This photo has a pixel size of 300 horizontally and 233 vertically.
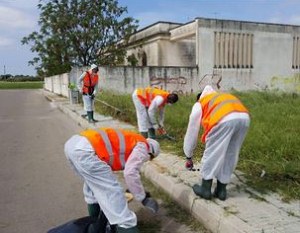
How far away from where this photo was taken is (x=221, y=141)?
4730 millimetres

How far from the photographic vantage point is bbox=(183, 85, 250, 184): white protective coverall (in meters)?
4.66

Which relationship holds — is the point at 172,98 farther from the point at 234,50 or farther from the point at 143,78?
the point at 234,50

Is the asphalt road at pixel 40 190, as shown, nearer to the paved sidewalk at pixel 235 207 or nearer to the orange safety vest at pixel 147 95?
the paved sidewalk at pixel 235 207

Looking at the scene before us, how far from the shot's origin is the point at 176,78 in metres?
25.3

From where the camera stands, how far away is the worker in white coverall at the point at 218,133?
4666mm

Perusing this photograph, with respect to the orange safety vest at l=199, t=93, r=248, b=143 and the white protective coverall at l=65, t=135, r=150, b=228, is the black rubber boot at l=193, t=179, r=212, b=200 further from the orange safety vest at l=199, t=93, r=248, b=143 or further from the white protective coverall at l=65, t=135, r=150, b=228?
the white protective coverall at l=65, t=135, r=150, b=228

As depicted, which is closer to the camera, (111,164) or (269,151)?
(111,164)

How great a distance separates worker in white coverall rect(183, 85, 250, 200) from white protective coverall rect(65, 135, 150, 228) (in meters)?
1.12

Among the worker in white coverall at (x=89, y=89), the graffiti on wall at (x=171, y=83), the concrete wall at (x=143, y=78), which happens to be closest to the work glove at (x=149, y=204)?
the worker in white coverall at (x=89, y=89)

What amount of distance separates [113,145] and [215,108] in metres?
1.35

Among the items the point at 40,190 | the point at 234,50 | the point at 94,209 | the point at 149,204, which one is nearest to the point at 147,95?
the point at 40,190

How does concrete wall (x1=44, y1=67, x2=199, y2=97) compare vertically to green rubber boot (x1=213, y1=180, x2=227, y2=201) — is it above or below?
above

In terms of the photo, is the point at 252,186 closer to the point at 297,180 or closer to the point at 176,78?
the point at 297,180

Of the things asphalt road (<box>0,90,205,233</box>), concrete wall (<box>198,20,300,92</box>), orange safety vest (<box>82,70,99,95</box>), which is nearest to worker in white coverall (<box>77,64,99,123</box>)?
orange safety vest (<box>82,70,99,95</box>)
